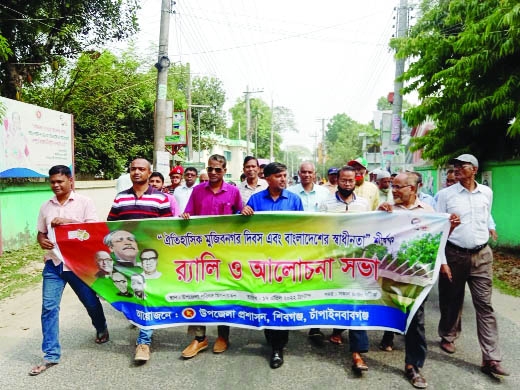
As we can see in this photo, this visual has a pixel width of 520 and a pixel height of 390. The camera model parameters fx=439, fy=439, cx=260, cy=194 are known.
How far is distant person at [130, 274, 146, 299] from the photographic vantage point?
408cm

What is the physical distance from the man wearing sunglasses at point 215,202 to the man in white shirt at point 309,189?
4.41 feet

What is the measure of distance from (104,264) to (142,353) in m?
0.90

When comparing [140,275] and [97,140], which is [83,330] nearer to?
[140,275]

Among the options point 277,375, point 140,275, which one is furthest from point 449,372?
point 140,275

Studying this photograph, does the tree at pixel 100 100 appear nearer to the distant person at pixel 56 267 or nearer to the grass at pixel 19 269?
the grass at pixel 19 269

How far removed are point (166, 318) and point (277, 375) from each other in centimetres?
115

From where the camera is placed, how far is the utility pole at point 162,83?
1027 centimetres

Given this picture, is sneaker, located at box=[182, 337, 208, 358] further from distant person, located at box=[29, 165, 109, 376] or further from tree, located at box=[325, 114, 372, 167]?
tree, located at box=[325, 114, 372, 167]

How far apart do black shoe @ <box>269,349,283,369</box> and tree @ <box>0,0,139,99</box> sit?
11.1m

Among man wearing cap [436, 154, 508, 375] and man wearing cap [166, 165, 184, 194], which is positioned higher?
man wearing cap [166, 165, 184, 194]

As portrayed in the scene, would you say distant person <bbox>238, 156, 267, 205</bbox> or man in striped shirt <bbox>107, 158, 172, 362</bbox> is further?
distant person <bbox>238, 156, 267, 205</bbox>

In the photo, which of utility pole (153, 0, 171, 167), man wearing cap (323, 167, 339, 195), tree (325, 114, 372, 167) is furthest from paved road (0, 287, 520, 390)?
tree (325, 114, 372, 167)

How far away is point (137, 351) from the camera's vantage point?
3.90m

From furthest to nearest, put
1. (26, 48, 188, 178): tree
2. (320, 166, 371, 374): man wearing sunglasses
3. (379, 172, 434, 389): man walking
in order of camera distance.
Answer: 1. (26, 48, 188, 178): tree
2. (320, 166, 371, 374): man wearing sunglasses
3. (379, 172, 434, 389): man walking
